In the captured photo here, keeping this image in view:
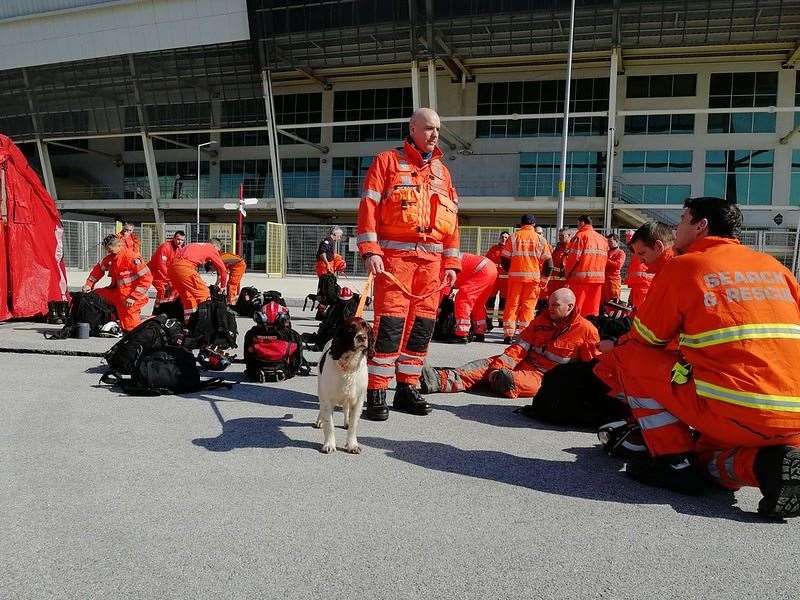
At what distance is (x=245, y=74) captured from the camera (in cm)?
3506

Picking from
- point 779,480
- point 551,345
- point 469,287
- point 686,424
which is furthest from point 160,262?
point 779,480

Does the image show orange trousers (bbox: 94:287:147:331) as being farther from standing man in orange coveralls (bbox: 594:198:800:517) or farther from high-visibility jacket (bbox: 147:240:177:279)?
standing man in orange coveralls (bbox: 594:198:800:517)

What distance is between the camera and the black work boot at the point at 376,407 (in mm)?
4902

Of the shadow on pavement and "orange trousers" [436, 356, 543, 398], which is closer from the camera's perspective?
the shadow on pavement

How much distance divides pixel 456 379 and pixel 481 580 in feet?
12.2

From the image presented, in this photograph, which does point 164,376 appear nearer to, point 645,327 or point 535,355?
point 535,355

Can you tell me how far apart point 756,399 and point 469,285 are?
6.99 metres

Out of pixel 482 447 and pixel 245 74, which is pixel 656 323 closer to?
pixel 482 447

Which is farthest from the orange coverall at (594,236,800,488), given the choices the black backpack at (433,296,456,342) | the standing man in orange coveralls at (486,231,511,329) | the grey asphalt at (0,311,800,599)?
the standing man in orange coveralls at (486,231,511,329)

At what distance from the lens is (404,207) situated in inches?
195

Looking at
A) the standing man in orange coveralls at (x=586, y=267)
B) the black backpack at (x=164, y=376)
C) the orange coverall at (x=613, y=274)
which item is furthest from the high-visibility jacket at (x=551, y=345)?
the orange coverall at (x=613, y=274)

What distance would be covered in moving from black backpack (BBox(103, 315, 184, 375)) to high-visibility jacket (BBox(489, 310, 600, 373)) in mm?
Answer: 3336

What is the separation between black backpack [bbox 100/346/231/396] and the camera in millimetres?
5660

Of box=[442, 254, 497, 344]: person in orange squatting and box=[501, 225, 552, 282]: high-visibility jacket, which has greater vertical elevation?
box=[501, 225, 552, 282]: high-visibility jacket
